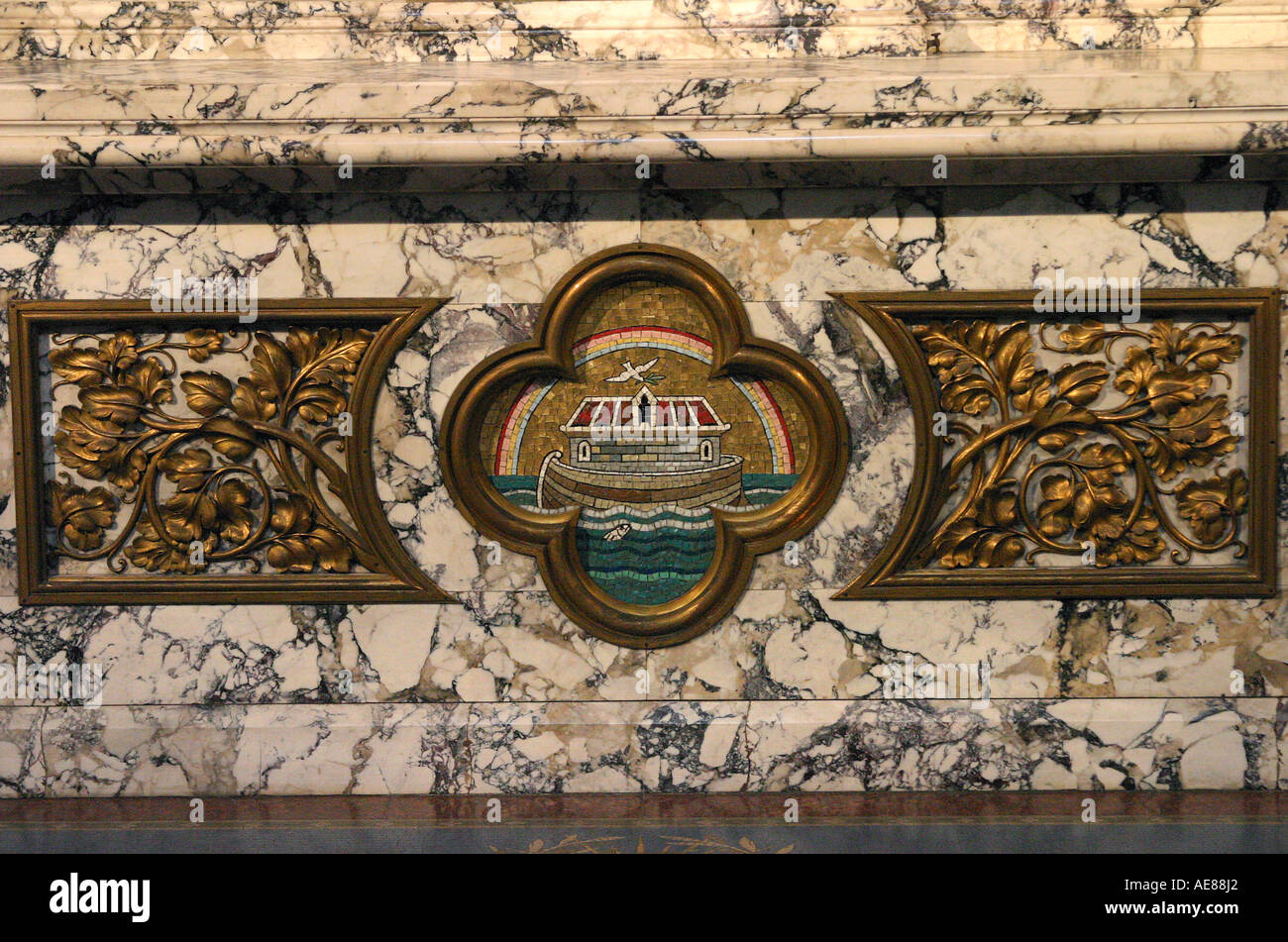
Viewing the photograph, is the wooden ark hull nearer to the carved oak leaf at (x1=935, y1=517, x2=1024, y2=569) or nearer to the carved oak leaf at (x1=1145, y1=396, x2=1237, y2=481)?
the carved oak leaf at (x1=935, y1=517, x2=1024, y2=569)

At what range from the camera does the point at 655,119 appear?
2.39 meters

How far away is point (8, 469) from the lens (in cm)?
263

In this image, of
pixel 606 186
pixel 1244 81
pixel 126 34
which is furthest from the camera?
pixel 126 34

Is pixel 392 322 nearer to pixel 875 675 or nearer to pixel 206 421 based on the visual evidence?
pixel 206 421

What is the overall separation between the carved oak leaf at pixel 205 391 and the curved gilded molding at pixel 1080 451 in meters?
1.61

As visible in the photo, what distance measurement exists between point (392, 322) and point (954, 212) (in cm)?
145

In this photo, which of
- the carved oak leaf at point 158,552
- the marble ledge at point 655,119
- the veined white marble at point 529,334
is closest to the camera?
the marble ledge at point 655,119

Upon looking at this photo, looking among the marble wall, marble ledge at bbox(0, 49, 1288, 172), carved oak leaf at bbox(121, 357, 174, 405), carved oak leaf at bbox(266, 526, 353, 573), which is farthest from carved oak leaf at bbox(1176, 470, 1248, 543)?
carved oak leaf at bbox(121, 357, 174, 405)

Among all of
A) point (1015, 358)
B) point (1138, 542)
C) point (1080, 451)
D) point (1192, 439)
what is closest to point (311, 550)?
point (1015, 358)

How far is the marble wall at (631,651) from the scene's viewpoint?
2.55m

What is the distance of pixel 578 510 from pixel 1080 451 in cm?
130

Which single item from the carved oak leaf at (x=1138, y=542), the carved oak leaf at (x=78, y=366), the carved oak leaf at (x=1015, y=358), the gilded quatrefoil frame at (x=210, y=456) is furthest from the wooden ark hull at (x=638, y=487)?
the carved oak leaf at (x=78, y=366)

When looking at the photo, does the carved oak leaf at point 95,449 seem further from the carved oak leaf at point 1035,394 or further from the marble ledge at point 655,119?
the carved oak leaf at point 1035,394

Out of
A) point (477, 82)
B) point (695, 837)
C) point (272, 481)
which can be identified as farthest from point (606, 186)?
point (695, 837)
